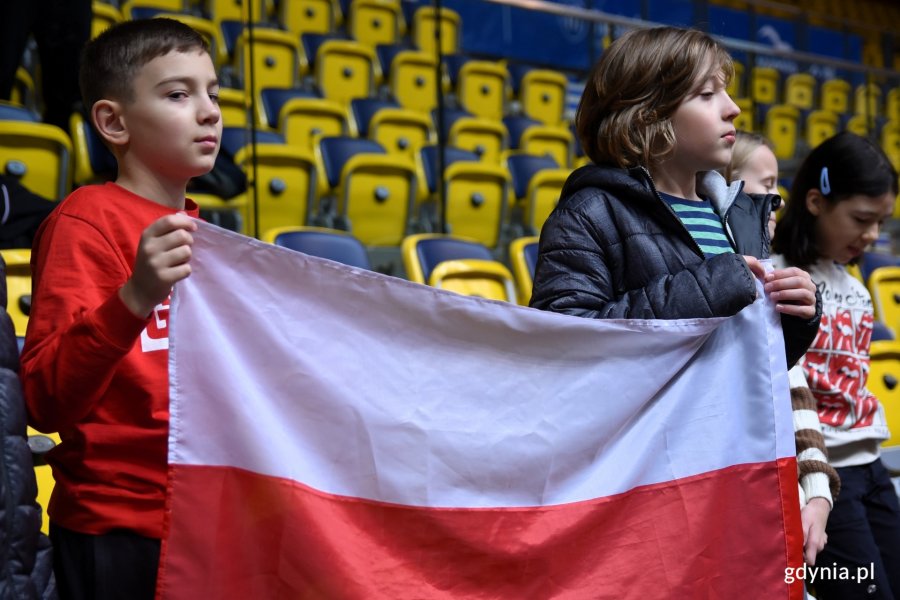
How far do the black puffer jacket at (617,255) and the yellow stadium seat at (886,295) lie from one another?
294 centimetres

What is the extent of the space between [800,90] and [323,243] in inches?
280

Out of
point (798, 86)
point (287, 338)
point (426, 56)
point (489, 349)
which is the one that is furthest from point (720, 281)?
point (798, 86)

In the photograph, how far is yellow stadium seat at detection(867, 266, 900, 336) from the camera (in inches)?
172

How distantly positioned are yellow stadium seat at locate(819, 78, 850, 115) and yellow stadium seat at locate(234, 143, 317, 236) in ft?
20.4

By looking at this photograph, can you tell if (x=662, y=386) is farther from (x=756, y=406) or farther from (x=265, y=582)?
(x=265, y=582)

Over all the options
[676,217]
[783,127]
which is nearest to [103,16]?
[676,217]

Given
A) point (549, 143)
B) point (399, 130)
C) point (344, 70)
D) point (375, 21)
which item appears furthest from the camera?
point (375, 21)

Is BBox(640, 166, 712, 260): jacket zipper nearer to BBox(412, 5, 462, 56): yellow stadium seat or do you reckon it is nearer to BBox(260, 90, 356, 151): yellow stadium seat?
BBox(260, 90, 356, 151): yellow stadium seat

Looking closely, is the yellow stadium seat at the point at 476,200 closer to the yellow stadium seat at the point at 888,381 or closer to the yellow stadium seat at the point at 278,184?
the yellow stadium seat at the point at 278,184

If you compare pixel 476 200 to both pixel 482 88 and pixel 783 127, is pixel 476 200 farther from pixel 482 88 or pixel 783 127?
pixel 783 127

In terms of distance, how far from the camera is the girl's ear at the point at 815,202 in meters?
2.32

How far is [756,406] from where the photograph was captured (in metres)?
1.61

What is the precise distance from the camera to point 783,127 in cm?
852

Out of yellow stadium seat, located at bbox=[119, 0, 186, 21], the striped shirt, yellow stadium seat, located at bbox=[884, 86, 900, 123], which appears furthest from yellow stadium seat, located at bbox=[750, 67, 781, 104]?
the striped shirt
